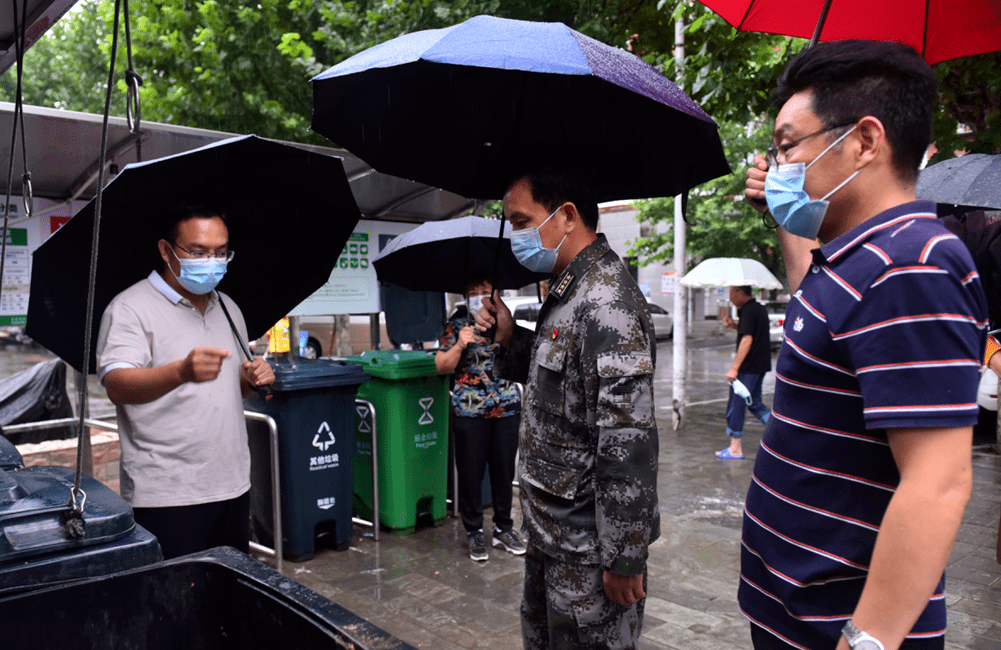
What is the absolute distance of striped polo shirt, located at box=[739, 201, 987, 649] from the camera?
4.03 ft

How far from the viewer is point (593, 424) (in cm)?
217

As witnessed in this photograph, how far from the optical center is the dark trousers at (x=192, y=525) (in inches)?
109

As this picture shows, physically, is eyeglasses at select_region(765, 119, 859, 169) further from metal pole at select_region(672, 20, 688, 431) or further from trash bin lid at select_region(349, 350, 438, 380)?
metal pole at select_region(672, 20, 688, 431)

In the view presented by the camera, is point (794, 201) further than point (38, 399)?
No

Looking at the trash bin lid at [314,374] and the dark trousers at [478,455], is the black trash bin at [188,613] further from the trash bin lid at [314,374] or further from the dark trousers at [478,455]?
the dark trousers at [478,455]

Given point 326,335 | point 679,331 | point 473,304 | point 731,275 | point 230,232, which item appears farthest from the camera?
point 326,335

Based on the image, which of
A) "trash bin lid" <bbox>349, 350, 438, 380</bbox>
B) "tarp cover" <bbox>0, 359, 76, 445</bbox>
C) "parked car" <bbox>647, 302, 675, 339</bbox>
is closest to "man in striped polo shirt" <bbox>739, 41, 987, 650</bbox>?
"trash bin lid" <bbox>349, 350, 438, 380</bbox>

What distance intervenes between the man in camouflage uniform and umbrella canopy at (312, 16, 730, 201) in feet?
1.00

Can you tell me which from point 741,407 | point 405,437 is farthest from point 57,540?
point 741,407

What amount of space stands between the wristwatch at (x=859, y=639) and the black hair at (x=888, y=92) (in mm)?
896

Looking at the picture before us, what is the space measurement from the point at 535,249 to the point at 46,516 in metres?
1.64

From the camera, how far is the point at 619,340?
2.17 metres

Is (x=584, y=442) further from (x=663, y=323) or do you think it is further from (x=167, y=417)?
(x=663, y=323)

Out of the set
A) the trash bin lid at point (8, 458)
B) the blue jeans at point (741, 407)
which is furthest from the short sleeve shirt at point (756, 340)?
the trash bin lid at point (8, 458)
